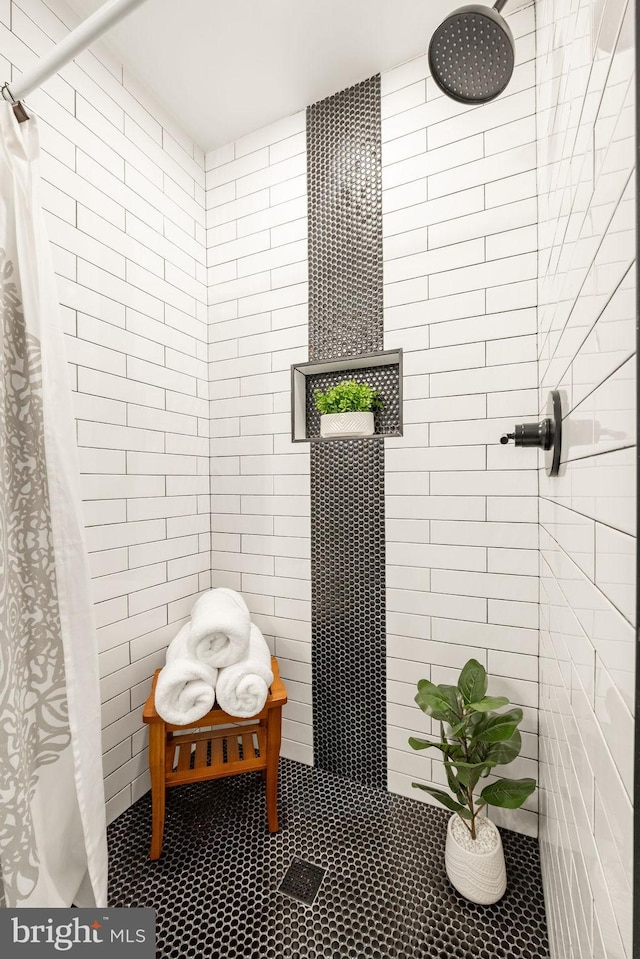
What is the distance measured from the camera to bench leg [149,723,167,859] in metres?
1.33

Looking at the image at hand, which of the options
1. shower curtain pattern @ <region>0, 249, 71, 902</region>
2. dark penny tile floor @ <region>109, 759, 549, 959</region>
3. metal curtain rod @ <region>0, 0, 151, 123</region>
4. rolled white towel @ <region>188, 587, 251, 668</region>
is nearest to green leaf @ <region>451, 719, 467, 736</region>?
dark penny tile floor @ <region>109, 759, 549, 959</region>

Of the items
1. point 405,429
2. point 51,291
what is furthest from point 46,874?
point 405,429

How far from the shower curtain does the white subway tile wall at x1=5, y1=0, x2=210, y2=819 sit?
0.27 m

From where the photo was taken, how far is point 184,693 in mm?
1326

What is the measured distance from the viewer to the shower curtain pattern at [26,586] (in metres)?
1.01

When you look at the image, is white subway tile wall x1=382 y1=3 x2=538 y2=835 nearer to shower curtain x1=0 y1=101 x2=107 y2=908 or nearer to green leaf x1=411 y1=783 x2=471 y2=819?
green leaf x1=411 y1=783 x2=471 y2=819

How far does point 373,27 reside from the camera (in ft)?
4.72

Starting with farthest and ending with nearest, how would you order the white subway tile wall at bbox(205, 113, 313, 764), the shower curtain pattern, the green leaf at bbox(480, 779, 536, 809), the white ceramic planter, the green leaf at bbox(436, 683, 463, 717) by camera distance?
the white subway tile wall at bbox(205, 113, 313, 764), the white ceramic planter, the green leaf at bbox(436, 683, 463, 717), the green leaf at bbox(480, 779, 536, 809), the shower curtain pattern

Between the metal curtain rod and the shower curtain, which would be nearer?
the metal curtain rod

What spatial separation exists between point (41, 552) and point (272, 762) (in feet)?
3.18

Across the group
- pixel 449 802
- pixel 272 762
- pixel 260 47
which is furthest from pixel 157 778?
pixel 260 47

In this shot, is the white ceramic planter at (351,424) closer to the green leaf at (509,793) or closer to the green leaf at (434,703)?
the green leaf at (434,703)

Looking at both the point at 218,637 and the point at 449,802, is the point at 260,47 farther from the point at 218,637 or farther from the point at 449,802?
the point at 449,802

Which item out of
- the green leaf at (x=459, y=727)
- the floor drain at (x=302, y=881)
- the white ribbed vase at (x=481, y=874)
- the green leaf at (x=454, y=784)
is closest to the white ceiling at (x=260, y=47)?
the green leaf at (x=459, y=727)
